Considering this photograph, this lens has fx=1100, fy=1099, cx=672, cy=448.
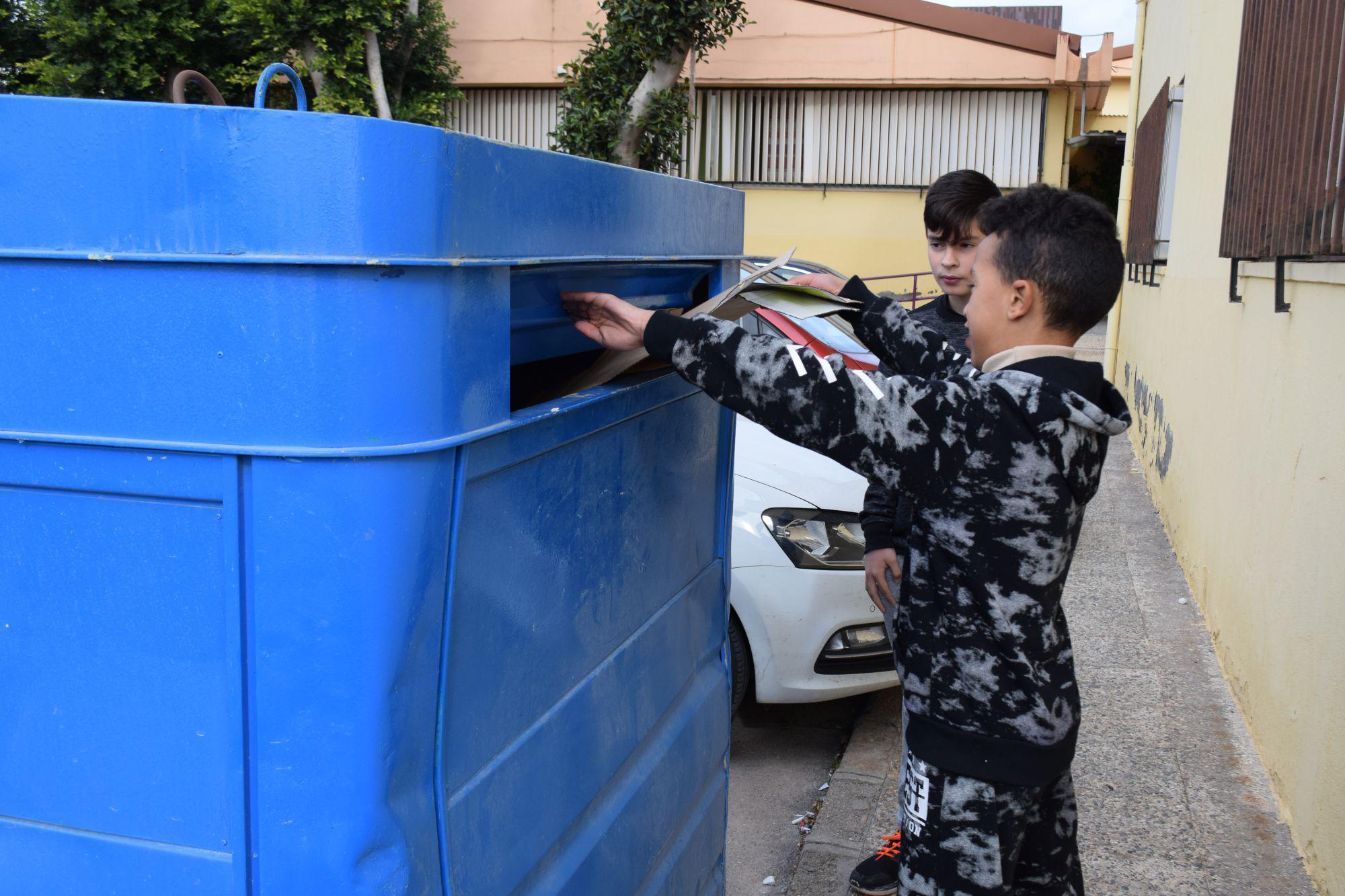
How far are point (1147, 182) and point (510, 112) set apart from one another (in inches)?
416

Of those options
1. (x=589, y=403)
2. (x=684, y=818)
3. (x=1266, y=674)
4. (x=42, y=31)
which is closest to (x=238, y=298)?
(x=589, y=403)

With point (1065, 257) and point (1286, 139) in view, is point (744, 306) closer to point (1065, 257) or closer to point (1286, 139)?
point (1065, 257)

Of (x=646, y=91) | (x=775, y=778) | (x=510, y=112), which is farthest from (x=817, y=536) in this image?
(x=510, y=112)

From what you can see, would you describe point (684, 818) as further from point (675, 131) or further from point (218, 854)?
point (675, 131)

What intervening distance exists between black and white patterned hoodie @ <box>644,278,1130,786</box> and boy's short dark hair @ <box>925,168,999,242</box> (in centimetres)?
137

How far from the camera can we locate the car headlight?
142 inches

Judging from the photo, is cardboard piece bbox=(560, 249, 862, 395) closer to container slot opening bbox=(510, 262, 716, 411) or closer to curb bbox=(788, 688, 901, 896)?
container slot opening bbox=(510, 262, 716, 411)

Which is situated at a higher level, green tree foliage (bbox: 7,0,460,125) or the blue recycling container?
green tree foliage (bbox: 7,0,460,125)

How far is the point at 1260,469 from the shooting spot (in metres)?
3.75

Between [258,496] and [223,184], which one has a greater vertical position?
[223,184]

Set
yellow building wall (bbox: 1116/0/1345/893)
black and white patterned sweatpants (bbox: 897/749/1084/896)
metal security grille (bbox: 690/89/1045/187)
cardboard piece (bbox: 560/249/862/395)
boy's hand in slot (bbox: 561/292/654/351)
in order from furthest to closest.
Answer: metal security grille (bbox: 690/89/1045/187) < yellow building wall (bbox: 1116/0/1345/893) < black and white patterned sweatpants (bbox: 897/749/1084/896) < cardboard piece (bbox: 560/249/862/395) < boy's hand in slot (bbox: 561/292/654/351)

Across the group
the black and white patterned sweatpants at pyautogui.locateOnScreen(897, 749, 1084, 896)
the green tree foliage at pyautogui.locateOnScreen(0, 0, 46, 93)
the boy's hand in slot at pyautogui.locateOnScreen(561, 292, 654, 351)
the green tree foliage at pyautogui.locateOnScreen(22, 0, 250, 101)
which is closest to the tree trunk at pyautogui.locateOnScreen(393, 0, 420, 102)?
the green tree foliage at pyautogui.locateOnScreen(22, 0, 250, 101)

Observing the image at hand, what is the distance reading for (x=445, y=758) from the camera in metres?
1.19

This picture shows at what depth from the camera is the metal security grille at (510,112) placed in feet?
53.9
